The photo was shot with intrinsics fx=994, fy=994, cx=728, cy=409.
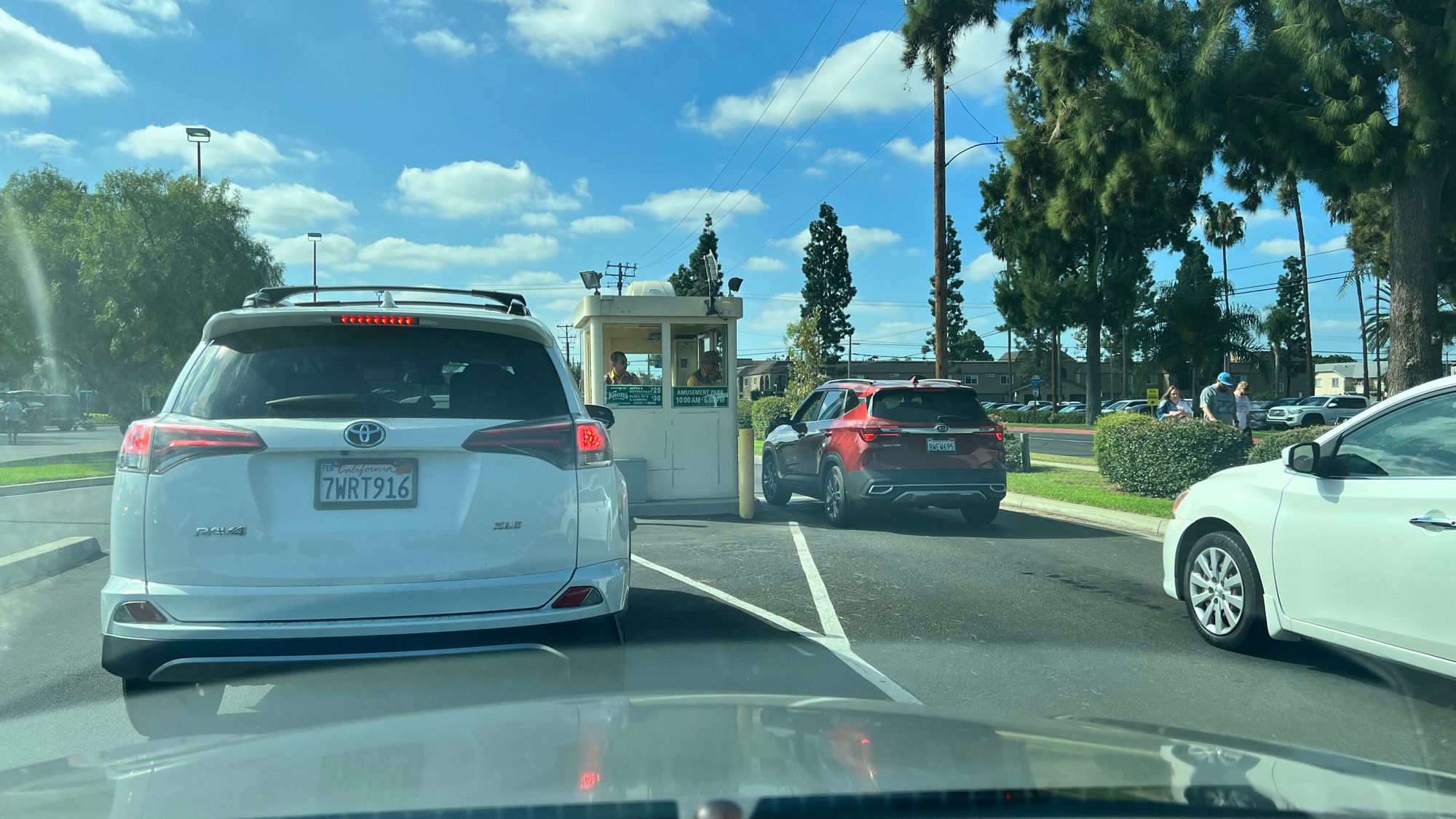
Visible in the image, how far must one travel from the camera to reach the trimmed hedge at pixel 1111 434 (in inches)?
533

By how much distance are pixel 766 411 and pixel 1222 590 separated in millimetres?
27527

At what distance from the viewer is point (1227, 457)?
1229 centimetres

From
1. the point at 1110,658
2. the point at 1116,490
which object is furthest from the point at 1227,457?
the point at 1110,658

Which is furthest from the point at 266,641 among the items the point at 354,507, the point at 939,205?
the point at 939,205

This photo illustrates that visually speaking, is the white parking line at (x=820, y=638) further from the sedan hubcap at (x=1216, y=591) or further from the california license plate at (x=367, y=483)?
the california license plate at (x=367, y=483)

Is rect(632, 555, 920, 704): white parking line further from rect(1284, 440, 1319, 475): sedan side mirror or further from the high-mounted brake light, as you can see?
the high-mounted brake light

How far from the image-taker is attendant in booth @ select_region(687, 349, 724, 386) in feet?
39.5

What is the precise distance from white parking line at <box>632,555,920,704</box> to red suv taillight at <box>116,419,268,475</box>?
2.91 m

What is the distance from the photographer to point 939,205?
1955cm

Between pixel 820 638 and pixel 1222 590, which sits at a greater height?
pixel 1222 590

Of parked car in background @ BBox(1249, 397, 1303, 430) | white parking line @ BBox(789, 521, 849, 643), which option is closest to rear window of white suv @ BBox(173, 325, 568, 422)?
white parking line @ BBox(789, 521, 849, 643)

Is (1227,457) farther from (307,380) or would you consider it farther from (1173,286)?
(1173,286)

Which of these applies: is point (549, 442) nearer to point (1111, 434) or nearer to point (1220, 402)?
point (1111, 434)

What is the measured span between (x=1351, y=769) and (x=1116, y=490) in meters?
12.1
